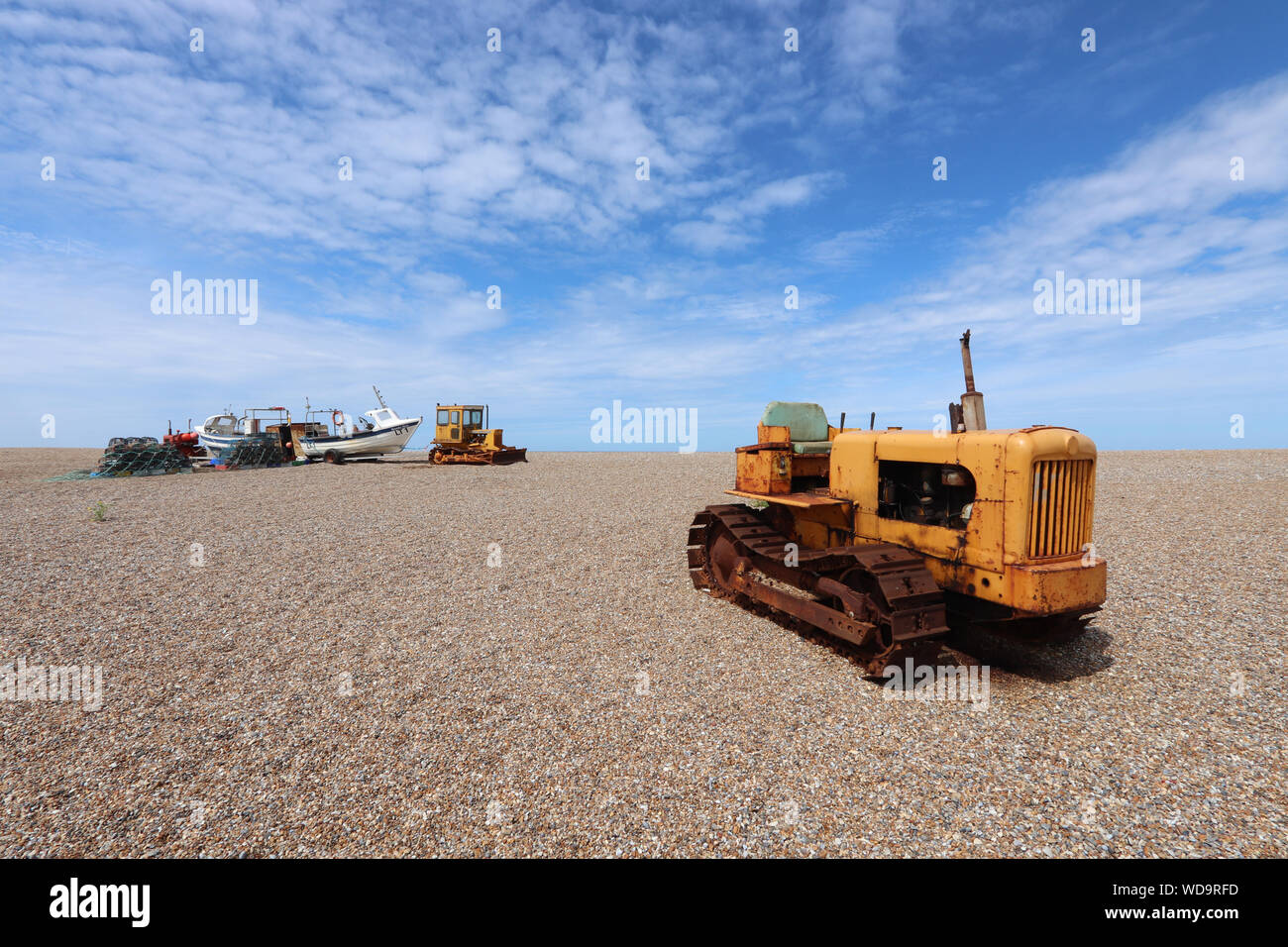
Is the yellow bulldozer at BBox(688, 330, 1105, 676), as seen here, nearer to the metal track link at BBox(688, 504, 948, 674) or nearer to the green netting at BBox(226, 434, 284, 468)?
the metal track link at BBox(688, 504, 948, 674)

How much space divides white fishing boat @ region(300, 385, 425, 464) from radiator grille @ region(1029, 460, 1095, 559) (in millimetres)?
33492

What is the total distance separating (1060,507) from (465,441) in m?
29.6

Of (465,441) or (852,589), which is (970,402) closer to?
(852,589)

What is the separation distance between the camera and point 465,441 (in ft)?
104

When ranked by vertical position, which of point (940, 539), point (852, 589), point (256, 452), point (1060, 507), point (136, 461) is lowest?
point (852, 589)

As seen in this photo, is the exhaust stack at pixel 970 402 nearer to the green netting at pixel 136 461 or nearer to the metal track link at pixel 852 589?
the metal track link at pixel 852 589

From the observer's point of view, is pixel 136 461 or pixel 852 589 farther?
pixel 136 461

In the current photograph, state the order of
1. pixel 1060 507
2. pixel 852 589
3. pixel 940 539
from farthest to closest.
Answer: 1. pixel 852 589
2. pixel 940 539
3. pixel 1060 507

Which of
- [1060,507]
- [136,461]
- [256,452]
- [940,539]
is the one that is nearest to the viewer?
[1060,507]

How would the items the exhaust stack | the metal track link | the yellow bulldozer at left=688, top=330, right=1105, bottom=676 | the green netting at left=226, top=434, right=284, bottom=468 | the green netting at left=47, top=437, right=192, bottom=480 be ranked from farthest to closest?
the green netting at left=226, top=434, right=284, bottom=468 → the green netting at left=47, top=437, right=192, bottom=480 → the exhaust stack → the metal track link → the yellow bulldozer at left=688, top=330, right=1105, bottom=676

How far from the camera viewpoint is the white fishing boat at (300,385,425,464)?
111ft

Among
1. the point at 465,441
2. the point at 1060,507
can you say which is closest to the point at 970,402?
the point at 1060,507

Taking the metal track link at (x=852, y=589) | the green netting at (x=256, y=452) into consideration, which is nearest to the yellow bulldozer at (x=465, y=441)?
the green netting at (x=256, y=452)

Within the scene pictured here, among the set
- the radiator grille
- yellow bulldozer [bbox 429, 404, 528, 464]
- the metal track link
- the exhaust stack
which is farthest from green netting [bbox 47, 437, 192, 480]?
the radiator grille
